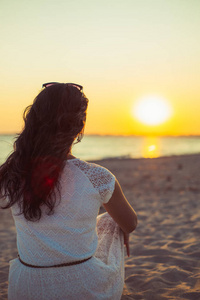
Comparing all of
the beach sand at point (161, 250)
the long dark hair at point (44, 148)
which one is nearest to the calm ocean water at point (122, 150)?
the beach sand at point (161, 250)

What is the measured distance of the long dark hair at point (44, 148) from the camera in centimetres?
182

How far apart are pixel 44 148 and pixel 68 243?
64 cm

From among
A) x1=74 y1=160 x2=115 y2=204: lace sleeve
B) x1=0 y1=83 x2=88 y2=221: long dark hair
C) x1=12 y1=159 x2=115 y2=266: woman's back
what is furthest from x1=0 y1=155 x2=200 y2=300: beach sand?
x1=0 y1=83 x2=88 y2=221: long dark hair

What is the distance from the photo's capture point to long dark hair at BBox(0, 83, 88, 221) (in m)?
1.82

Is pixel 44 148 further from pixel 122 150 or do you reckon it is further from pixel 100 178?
→ pixel 122 150

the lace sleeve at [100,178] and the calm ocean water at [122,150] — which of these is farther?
the calm ocean water at [122,150]

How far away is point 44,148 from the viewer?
5.99ft

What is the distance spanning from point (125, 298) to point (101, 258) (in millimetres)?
1009

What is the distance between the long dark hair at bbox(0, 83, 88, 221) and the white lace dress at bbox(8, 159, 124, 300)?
2.9 inches

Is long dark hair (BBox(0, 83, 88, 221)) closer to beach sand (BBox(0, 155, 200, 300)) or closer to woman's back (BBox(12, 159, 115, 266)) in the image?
woman's back (BBox(12, 159, 115, 266))

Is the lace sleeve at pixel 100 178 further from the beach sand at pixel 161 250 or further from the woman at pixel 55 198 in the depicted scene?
the beach sand at pixel 161 250

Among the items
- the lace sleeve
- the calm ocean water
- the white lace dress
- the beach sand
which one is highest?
the lace sleeve

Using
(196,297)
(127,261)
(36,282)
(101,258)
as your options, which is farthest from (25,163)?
(127,261)

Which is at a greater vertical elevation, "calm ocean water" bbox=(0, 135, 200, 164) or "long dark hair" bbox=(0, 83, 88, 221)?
"long dark hair" bbox=(0, 83, 88, 221)
